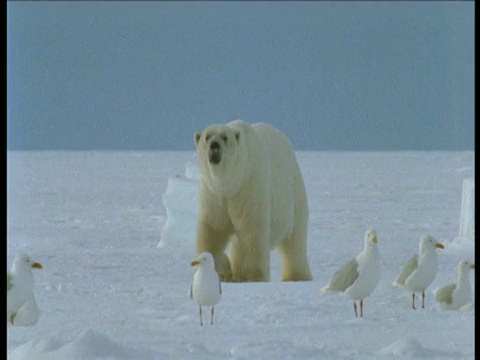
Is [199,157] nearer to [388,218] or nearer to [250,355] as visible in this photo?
[250,355]

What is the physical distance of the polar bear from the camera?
14.7 ft

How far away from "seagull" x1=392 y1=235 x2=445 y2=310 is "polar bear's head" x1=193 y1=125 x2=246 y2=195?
1.02m

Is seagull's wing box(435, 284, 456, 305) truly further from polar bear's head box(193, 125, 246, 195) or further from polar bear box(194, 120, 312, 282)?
polar bear's head box(193, 125, 246, 195)

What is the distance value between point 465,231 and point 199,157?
1.32 meters

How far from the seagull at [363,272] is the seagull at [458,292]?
290 mm

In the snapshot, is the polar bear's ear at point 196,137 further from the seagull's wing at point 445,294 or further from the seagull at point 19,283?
the seagull's wing at point 445,294

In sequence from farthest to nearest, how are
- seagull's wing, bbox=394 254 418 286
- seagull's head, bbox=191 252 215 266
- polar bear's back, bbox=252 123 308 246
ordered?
polar bear's back, bbox=252 123 308 246
seagull's wing, bbox=394 254 418 286
seagull's head, bbox=191 252 215 266

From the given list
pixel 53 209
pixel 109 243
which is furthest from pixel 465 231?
pixel 53 209

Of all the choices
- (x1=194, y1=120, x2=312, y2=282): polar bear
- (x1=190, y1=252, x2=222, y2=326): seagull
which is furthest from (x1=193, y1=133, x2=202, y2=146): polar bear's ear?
(x1=190, y1=252, x2=222, y2=326): seagull

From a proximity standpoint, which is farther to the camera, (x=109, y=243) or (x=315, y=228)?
(x=315, y=228)

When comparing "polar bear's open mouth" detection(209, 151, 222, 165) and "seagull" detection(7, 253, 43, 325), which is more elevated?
"polar bear's open mouth" detection(209, 151, 222, 165)

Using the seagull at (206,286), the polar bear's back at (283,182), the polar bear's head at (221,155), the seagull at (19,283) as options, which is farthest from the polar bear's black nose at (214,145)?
the seagull at (19,283)

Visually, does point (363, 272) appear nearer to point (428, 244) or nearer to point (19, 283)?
point (428, 244)

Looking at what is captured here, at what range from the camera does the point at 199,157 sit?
14.8ft
